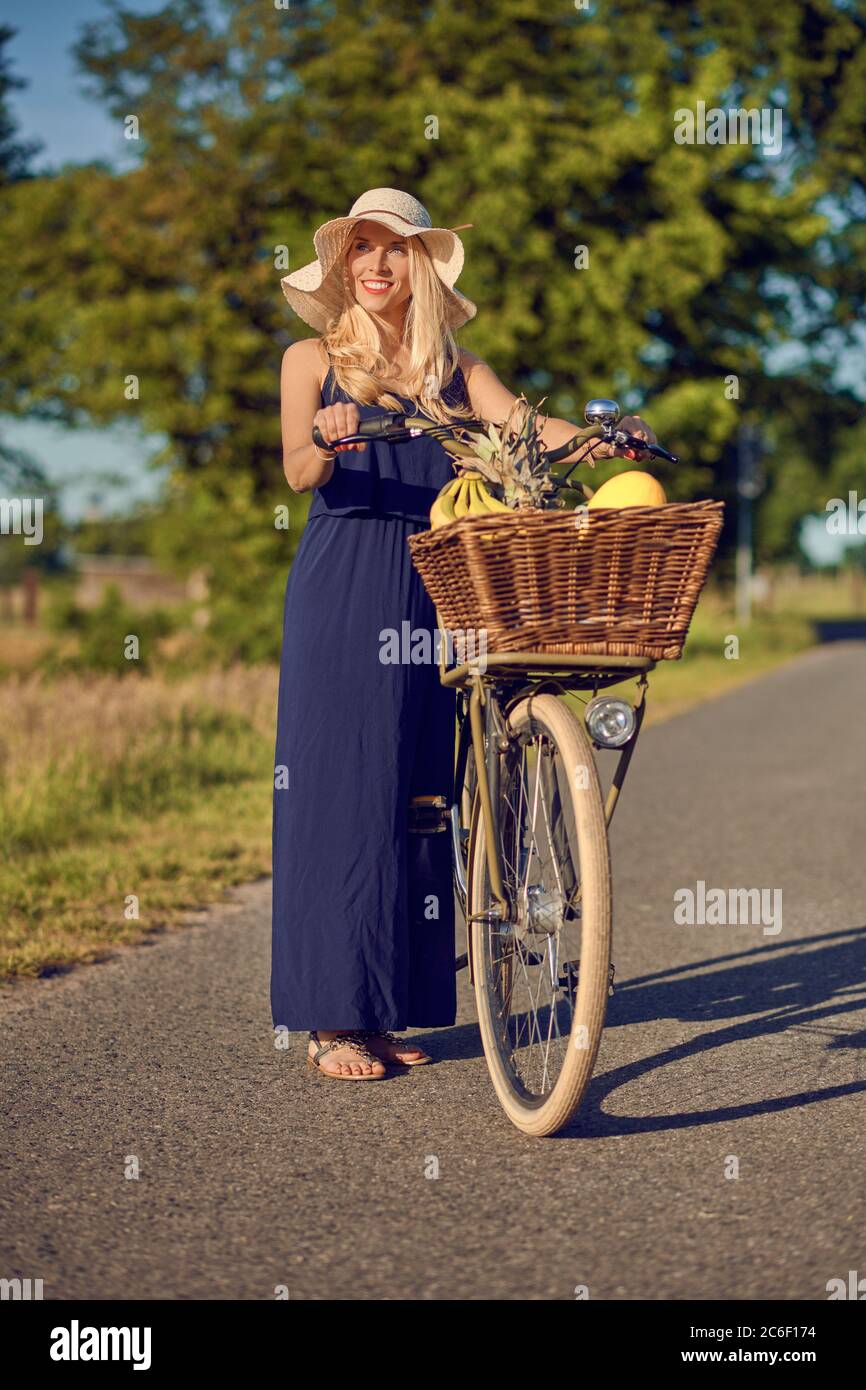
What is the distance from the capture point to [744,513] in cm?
4428

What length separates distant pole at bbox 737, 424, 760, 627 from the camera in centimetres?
4178

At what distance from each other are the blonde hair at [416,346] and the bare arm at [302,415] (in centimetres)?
6

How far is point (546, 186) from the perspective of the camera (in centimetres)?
2427

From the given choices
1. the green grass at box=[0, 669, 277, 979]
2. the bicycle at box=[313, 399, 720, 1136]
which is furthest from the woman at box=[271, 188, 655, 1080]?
the green grass at box=[0, 669, 277, 979]

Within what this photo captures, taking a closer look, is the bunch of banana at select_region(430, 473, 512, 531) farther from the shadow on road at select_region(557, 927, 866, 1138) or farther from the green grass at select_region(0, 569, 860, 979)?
the green grass at select_region(0, 569, 860, 979)

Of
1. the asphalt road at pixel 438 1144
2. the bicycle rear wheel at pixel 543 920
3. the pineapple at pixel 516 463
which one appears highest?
the pineapple at pixel 516 463

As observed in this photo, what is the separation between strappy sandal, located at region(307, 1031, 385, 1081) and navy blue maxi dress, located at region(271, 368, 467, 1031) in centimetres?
13

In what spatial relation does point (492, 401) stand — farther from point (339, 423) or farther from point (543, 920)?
point (543, 920)

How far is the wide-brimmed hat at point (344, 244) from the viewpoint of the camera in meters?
4.10

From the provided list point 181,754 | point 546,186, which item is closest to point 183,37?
point 546,186

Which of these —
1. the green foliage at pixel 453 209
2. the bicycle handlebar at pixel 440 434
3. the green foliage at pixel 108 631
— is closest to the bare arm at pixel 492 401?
the bicycle handlebar at pixel 440 434

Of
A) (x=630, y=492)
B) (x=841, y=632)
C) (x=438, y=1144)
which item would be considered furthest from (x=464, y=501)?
(x=841, y=632)

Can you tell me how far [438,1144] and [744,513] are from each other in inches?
1649

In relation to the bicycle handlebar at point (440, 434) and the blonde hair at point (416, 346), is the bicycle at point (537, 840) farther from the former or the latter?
the blonde hair at point (416, 346)
